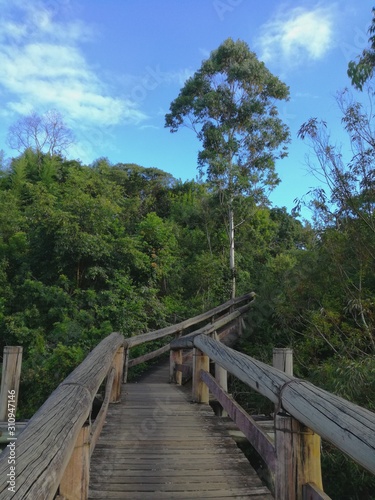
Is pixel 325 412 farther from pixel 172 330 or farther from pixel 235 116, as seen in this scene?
pixel 235 116

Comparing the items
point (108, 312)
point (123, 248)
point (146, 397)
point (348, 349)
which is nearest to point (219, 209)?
point (123, 248)

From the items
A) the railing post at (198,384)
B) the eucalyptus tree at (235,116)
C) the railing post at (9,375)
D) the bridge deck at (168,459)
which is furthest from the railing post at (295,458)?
the eucalyptus tree at (235,116)

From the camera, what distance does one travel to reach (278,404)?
175 cm

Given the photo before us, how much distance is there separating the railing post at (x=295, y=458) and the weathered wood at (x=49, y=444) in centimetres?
87

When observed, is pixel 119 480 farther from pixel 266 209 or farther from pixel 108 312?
pixel 266 209

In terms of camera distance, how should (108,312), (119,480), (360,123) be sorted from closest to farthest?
(119,480) < (360,123) < (108,312)

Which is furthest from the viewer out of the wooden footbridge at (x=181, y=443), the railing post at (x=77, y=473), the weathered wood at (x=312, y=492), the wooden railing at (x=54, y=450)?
the railing post at (x=77, y=473)

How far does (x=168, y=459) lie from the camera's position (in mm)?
2713

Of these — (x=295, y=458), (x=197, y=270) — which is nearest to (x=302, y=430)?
(x=295, y=458)

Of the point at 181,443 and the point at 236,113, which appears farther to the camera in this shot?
the point at 236,113

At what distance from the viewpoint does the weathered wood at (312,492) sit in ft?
4.97

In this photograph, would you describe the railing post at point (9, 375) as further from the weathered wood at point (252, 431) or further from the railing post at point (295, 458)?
the railing post at point (295, 458)

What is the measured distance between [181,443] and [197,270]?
38.3 ft

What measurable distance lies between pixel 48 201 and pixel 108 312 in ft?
13.7
